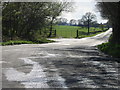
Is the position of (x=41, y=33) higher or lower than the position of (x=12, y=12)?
lower

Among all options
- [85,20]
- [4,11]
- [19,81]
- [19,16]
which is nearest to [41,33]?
[19,16]

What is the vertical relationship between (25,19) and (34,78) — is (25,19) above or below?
above

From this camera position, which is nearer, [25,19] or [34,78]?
[34,78]

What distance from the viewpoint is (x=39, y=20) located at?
4550 cm

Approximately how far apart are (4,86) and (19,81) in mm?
932

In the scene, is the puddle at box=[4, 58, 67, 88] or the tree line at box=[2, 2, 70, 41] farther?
the tree line at box=[2, 2, 70, 41]

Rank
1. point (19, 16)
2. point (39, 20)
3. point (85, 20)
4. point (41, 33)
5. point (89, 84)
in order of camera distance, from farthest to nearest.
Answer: point (85, 20) < point (41, 33) < point (39, 20) < point (19, 16) < point (89, 84)

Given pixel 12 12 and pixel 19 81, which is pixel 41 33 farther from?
pixel 19 81

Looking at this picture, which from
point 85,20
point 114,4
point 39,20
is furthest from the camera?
point 85,20

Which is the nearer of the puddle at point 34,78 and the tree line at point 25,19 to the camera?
the puddle at point 34,78

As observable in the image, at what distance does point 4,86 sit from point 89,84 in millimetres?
2464

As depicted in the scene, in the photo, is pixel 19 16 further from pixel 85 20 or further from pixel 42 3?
pixel 85 20

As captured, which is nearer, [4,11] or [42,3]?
[4,11]

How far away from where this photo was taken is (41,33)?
4903 centimetres
